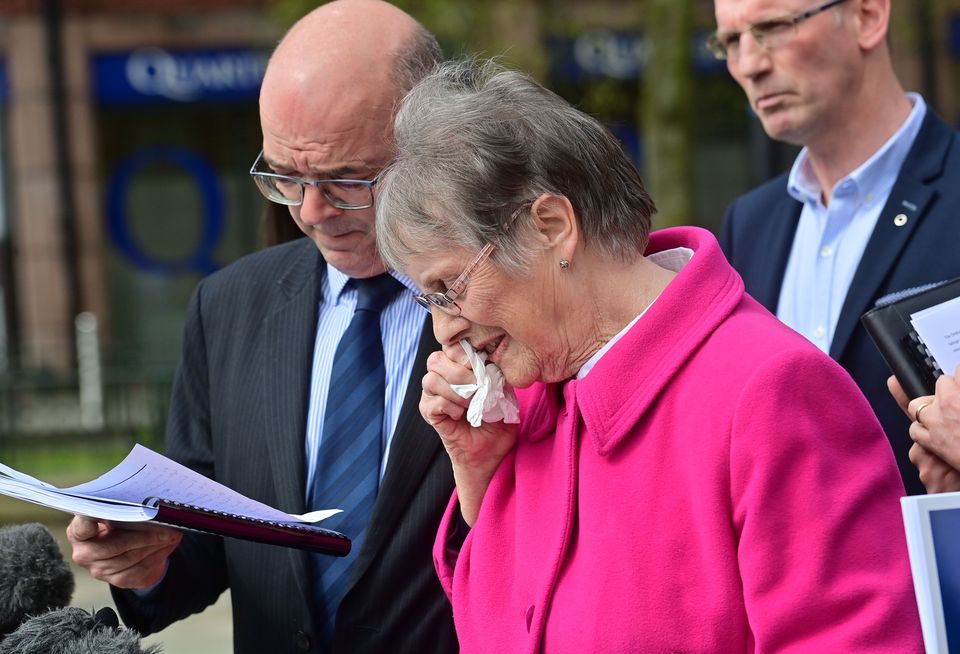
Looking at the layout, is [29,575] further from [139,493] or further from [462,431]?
[462,431]

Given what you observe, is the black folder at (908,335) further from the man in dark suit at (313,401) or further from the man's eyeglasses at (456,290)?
the man in dark suit at (313,401)

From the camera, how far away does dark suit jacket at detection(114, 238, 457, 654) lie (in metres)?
2.40

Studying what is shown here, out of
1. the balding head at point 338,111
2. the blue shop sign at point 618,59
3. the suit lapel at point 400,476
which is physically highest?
the blue shop sign at point 618,59

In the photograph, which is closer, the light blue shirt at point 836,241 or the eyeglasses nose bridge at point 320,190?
the eyeglasses nose bridge at point 320,190

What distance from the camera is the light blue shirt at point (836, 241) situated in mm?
3180

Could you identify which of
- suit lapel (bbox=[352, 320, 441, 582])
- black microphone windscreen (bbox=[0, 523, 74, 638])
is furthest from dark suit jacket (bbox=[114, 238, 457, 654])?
Answer: black microphone windscreen (bbox=[0, 523, 74, 638])

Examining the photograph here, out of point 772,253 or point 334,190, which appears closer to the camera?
point 334,190

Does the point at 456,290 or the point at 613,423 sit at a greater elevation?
the point at 456,290

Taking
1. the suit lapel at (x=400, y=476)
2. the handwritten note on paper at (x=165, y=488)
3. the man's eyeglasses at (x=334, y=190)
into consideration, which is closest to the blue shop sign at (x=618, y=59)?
the man's eyeglasses at (x=334, y=190)

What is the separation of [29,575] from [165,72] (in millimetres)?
13425

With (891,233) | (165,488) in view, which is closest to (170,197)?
(891,233)

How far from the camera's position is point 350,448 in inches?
98.3

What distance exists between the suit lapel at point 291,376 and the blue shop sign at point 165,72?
12.6 meters

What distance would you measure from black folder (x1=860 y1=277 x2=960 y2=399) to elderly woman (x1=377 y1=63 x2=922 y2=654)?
37 cm
